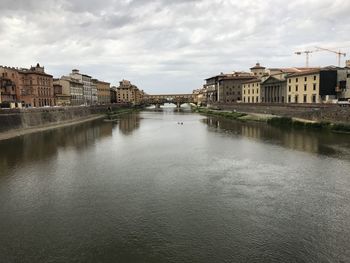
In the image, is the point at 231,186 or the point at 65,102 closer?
the point at 231,186

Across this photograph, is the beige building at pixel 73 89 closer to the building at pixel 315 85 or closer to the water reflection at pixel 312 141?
the building at pixel 315 85

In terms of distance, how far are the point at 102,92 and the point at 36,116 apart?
279 feet

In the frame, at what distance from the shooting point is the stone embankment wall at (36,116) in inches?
1801

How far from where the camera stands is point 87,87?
114375 millimetres

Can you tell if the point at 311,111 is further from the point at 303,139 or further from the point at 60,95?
the point at 60,95

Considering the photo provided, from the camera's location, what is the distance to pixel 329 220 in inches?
568

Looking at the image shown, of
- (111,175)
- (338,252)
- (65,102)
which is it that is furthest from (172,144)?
(65,102)

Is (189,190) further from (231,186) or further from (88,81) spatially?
(88,81)

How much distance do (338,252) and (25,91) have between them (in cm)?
7132

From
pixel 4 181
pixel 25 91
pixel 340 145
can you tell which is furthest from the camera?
pixel 25 91

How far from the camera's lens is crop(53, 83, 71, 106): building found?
84656 mm

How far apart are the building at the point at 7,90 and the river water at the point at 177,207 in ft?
124

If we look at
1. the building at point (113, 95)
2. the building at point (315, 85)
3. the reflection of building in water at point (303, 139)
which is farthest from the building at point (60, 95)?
the building at point (113, 95)

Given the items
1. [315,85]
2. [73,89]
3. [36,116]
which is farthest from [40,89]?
[315,85]
